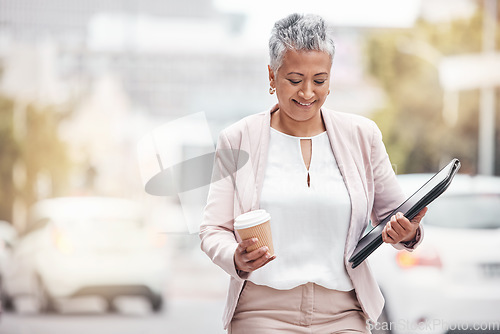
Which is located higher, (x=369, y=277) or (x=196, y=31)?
(x=196, y=31)

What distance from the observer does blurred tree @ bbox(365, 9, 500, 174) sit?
8.43 meters

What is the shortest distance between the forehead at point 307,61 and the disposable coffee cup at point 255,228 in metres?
0.36

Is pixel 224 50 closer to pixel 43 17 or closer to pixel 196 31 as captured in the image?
pixel 196 31

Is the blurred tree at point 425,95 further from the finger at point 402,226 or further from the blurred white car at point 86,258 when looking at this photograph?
the finger at point 402,226

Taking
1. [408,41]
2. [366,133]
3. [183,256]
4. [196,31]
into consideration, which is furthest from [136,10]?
[366,133]

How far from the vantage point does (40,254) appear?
6.07 meters

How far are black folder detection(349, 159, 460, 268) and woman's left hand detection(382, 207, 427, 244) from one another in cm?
1

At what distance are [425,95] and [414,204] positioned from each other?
7644 millimetres

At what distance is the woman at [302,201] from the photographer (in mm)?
1679

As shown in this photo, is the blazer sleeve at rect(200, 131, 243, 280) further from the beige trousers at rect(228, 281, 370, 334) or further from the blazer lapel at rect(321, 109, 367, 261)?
the blazer lapel at rect(321, 109, 367, 261)

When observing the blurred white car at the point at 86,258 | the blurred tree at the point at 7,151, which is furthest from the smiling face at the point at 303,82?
the blurred tree at the point at 7,151

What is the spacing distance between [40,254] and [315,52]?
4894mm

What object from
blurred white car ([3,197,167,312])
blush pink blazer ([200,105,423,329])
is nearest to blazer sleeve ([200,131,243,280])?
blush pink blazer ([200,105,423,329])

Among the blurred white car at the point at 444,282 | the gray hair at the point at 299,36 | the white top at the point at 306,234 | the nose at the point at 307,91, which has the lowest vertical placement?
the blurred white car at the point at 444,282
